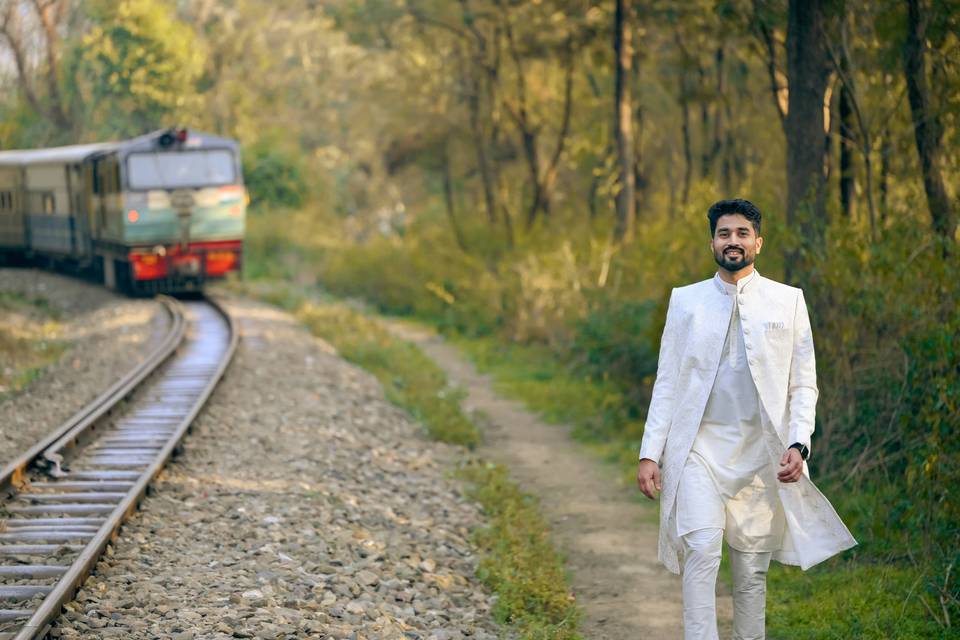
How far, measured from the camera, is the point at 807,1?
1092cm

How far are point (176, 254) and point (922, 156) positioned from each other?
1717 cm

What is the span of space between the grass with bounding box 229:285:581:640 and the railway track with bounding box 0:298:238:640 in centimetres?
245

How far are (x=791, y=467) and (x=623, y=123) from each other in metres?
15.4

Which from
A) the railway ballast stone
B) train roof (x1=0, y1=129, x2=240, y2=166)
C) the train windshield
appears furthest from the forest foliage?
the train windshield

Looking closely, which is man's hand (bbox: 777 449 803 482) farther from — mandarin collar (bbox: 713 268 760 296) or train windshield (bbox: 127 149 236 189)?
train windshield (bbox: 127 149 236 189)

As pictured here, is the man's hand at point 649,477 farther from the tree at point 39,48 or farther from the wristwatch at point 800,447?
the tree at point 39,48

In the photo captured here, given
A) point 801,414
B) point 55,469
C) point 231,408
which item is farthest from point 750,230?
point 231,408

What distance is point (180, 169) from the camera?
2425cm

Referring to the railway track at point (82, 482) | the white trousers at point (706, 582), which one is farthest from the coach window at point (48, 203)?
the white trousers at point (706, 582)

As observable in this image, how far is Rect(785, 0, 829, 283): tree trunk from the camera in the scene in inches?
430

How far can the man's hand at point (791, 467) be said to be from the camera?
4.82 meters

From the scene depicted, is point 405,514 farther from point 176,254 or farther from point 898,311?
point 176,254

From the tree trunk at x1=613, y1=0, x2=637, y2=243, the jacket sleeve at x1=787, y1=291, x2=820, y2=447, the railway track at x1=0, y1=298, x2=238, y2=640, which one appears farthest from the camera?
the tree trunk at x1=613, y1=0, x2=637, y2=243

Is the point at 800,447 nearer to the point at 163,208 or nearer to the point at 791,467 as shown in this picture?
the point at 791,467
